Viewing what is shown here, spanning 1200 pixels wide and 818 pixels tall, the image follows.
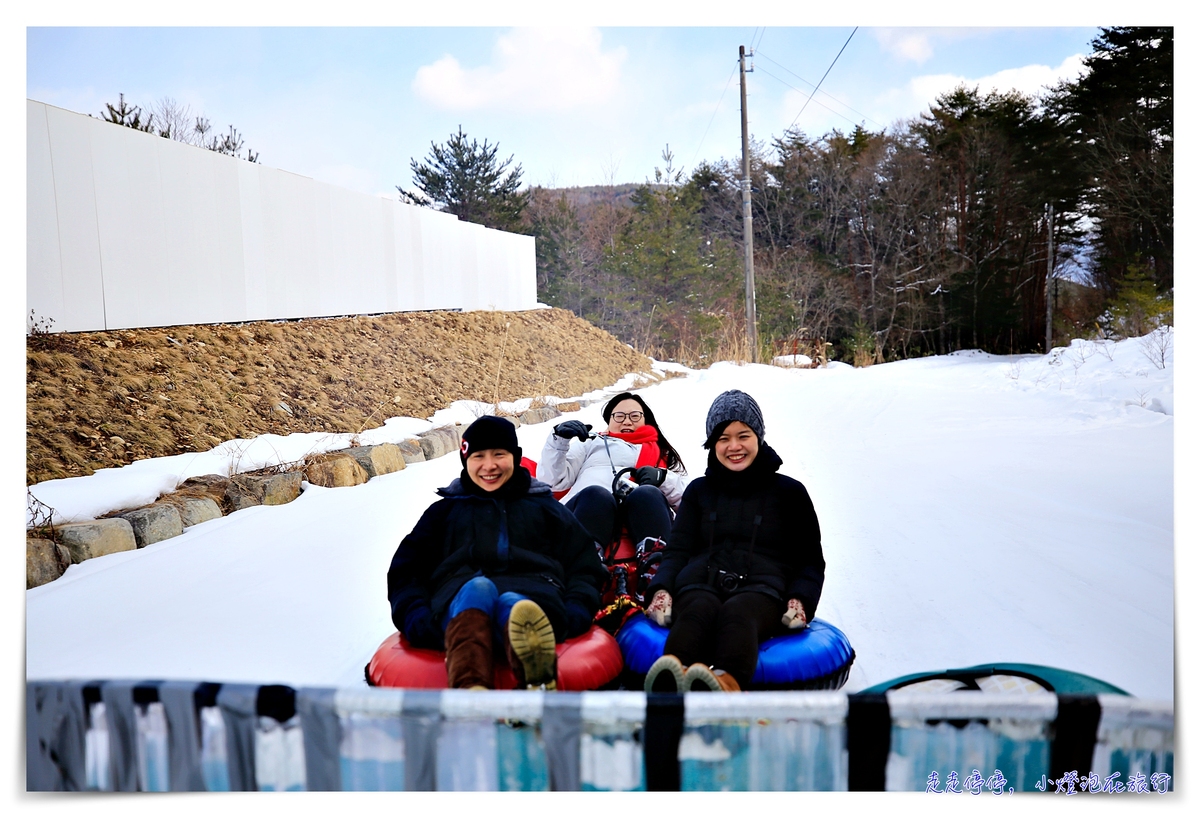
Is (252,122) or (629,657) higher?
(252,122)

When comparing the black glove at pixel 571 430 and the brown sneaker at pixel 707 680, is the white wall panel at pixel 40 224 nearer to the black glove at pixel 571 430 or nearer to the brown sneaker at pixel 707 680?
the black glove at pixel 571 430

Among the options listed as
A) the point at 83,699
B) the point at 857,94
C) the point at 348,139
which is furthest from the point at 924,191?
the point at 83,699

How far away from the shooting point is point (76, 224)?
9.73 feet

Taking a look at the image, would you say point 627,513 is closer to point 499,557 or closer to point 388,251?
point 499,557

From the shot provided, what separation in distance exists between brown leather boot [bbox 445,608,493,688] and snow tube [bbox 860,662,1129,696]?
37.5 inches

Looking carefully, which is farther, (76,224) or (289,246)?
(289,246)

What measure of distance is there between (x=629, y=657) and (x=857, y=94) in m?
2.46

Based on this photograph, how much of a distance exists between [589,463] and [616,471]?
14 cm

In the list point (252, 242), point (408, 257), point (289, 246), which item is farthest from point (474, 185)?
point (252, 242)

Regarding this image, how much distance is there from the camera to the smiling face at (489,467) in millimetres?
2004

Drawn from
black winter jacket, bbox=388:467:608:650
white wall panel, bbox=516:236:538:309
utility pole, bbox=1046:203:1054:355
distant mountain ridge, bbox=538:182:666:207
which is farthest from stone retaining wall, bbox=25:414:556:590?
white wall panel, bbox=516:236:538:309

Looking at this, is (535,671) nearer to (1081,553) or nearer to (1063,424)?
(1081,553)

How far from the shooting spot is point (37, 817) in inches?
76.1

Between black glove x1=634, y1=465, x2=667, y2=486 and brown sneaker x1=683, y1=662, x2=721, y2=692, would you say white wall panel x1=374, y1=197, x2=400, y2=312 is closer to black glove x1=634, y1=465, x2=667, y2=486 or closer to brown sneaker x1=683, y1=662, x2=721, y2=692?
black glove x1=634, y1=465, x2=667, y2=486
